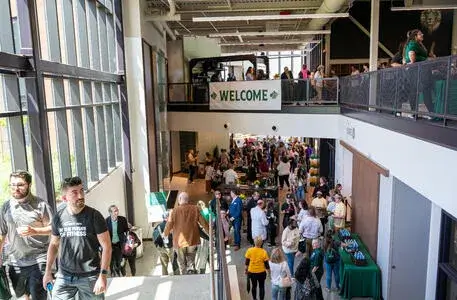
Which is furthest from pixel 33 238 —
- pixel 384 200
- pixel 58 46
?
pixel 384 200

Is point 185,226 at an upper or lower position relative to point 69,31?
lower

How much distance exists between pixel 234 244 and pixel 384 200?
464cm

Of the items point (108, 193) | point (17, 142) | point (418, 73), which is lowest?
point (108, 193)

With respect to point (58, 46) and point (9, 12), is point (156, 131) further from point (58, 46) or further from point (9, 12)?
point (9, 12)

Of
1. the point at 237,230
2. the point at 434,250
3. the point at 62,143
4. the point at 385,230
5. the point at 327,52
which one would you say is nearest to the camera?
the point at 434,250

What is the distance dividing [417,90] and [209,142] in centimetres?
2128

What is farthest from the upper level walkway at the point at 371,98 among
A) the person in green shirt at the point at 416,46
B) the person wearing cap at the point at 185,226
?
the person wearing cap at the point at 185,226

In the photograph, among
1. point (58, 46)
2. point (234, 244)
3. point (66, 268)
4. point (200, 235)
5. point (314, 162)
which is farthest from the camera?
point (314, 162)

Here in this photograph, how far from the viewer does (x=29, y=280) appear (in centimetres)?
432

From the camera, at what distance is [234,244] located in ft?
38.7

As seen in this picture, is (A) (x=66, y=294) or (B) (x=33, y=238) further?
(B) (x=33, y=238)

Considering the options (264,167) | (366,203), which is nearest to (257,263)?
(366,203)

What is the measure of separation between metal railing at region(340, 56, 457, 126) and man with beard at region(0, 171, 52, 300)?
15.3 feet

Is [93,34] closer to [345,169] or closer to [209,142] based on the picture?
[345,169]
